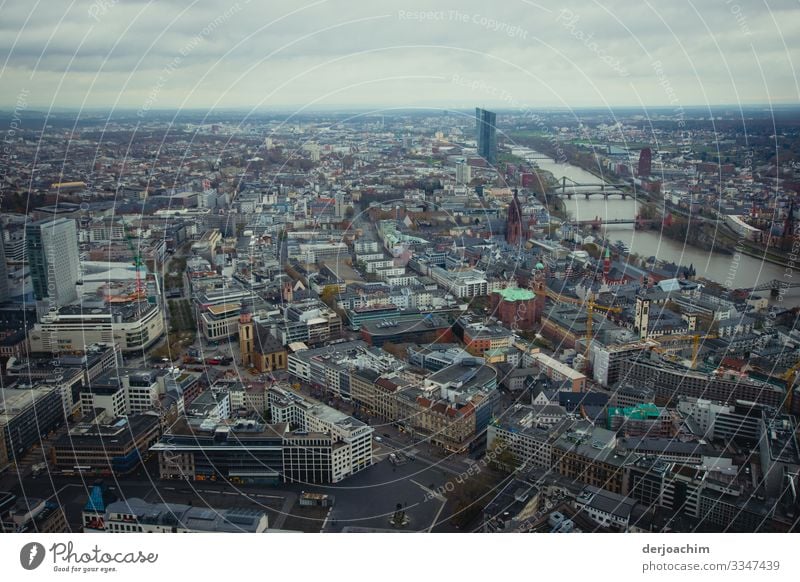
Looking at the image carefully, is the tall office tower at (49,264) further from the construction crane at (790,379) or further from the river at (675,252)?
the river at (675,252)

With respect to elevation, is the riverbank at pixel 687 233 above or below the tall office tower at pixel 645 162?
below

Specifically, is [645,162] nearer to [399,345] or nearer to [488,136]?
[488,136]

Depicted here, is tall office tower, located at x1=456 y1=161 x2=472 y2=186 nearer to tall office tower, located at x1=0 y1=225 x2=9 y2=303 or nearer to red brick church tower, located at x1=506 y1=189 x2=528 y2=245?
red brick church tower, located at x1=506 y1=189 x2=528 y2=245

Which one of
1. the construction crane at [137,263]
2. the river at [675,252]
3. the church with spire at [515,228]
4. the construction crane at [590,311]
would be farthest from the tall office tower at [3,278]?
the river at [675,252]

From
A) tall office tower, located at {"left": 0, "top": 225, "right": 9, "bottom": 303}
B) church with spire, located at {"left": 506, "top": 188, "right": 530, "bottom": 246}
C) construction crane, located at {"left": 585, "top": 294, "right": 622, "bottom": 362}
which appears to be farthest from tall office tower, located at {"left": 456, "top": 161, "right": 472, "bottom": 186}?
tall office tower, located at {"left": 0, "top": 225, "right": 9, "bottom": 303}

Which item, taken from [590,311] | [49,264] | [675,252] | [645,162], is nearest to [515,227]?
[675,252]

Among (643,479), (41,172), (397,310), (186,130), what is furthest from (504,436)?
(186,130)

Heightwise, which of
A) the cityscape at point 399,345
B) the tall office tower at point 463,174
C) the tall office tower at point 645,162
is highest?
the tall office tower at point 645,162
